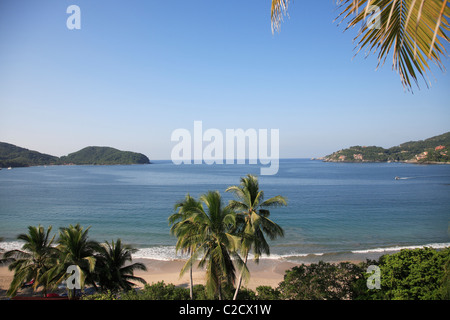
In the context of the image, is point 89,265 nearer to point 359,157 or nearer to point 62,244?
point 62,244

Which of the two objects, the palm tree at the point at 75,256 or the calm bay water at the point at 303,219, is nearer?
the palm tree at the point at 75,256

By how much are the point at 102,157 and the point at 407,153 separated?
8269 inches

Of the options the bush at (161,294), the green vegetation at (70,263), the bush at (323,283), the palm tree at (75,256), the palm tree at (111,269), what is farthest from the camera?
the palm tree at (111,269)

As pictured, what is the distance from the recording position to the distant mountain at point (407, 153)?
132400 mm

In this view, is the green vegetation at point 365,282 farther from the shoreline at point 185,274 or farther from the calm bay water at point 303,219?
Result: the calm bay water at point 303,219

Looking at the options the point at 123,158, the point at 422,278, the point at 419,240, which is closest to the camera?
the point at 422,278

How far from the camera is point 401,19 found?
2.12 meters

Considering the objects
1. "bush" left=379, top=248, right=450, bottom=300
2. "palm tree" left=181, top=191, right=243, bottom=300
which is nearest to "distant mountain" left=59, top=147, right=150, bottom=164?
"palm tree" left=181, top=191, right=243, bottom=300

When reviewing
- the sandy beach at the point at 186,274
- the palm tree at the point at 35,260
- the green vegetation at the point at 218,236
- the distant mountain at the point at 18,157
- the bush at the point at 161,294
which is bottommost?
the sandy beach at the point at 186,274

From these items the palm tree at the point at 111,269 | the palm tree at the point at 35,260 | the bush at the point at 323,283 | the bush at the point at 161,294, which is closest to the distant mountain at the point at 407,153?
the bush at the point at 323,283

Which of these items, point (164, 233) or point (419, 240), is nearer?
point (419, 240)

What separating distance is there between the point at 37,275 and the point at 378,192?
201 ft
